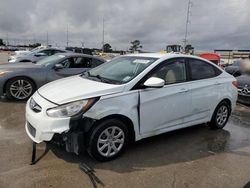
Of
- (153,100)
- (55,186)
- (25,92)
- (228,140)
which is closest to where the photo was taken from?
(55,186)

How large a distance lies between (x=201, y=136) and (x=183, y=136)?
0.37m

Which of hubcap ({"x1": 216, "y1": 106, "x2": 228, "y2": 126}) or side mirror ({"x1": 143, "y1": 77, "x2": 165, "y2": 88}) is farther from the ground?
side mirror ({"x1": 143, "y1": 77, "x2": 165, "y2": 88})

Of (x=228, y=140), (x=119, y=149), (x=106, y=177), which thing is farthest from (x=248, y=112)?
(x=106, y=177)

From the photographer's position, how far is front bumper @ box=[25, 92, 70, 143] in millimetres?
3543

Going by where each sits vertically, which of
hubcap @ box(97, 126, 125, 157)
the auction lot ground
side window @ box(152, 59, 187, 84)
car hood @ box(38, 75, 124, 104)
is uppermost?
side window @ box(152, 59, 187, 84)

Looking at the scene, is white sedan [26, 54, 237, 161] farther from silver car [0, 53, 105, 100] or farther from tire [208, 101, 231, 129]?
silver car [0, 53, 105, 100]

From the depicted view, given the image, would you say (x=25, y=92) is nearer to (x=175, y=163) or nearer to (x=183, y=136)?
(x=183, y=136)

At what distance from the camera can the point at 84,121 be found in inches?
143

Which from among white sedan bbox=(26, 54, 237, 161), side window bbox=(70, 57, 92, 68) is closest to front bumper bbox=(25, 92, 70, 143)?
white sedan bbox=(26, 54, 237, 161)

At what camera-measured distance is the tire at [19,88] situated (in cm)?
721

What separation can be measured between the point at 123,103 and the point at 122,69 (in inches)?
39.2

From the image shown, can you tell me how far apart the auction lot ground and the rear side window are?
1.17 metres

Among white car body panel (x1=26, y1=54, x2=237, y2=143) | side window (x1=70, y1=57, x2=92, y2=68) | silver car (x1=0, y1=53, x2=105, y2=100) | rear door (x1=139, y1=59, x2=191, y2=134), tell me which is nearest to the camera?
white car body panel (x1=26, y1=54, x2=237, y2=143)

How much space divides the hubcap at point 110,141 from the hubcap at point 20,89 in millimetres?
4345
